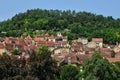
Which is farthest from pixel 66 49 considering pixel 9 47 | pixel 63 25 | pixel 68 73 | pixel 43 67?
pixel 63 25

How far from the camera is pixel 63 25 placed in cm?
16688

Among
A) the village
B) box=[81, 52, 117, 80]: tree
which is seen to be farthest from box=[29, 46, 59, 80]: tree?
the village

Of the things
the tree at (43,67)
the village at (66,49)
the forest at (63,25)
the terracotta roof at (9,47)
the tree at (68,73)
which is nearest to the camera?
the tree at (43,67)

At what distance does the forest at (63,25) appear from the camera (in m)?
144

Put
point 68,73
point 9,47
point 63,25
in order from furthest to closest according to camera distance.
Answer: point 63,25
point 9,47
point 68,73

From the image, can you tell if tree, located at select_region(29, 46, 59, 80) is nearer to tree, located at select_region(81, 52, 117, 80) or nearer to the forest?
tree, located at select_region(81, 52, 117, 80)

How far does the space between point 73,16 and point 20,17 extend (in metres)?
18.0

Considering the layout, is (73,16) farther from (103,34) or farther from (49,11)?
(103,34)

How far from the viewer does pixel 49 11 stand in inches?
7810

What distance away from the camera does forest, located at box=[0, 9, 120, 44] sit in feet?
472

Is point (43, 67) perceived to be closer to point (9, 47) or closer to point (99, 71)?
point (99, 71)

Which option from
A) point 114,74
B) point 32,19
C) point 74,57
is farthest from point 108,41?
point 114,74

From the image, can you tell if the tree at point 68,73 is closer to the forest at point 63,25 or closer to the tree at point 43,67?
the tree at point 43,67

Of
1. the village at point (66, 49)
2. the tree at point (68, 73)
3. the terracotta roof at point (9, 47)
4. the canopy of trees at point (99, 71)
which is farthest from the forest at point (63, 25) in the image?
the canopy of trees at point (99, 71)
